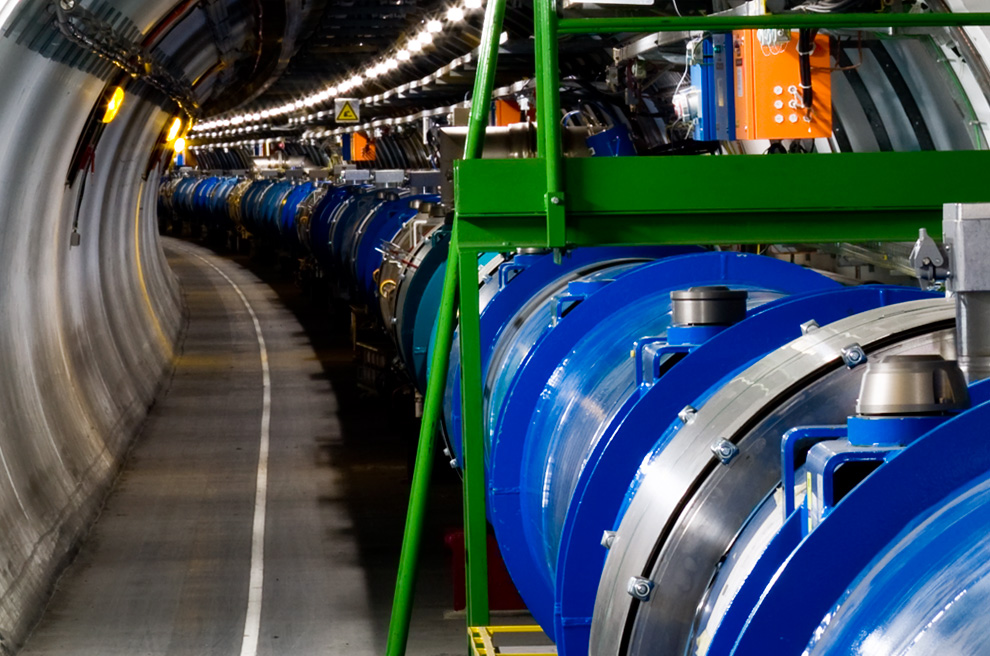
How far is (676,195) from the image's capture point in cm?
415

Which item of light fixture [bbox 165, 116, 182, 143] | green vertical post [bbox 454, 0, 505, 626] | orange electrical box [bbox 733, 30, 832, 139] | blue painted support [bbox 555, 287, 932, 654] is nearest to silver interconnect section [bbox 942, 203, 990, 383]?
blue painted support [bbox 555, 287, 932, 654]

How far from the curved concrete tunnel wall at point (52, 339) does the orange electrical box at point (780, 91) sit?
3.28 meters

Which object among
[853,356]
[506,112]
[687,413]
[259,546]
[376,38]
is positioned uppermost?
[376,38]

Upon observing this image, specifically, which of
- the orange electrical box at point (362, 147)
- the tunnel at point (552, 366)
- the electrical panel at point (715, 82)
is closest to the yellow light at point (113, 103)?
the tunnel at point (552, 366)

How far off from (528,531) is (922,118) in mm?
4089

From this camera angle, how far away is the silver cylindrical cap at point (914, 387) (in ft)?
6.88

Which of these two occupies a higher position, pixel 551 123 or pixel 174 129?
pixel 174 129

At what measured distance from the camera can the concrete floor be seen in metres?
7.02

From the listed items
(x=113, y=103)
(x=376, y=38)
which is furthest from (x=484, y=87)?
(x=376, y=38)

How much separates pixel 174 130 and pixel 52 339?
8040 millimetres

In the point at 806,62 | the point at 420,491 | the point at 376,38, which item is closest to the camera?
the point at 420,491

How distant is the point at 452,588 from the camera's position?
25.1 ft

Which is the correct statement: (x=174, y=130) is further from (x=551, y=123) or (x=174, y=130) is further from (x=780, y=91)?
(x=551, y=123)

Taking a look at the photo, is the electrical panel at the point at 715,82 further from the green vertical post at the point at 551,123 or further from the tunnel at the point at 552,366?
the green vertical post at the point at 551,123
